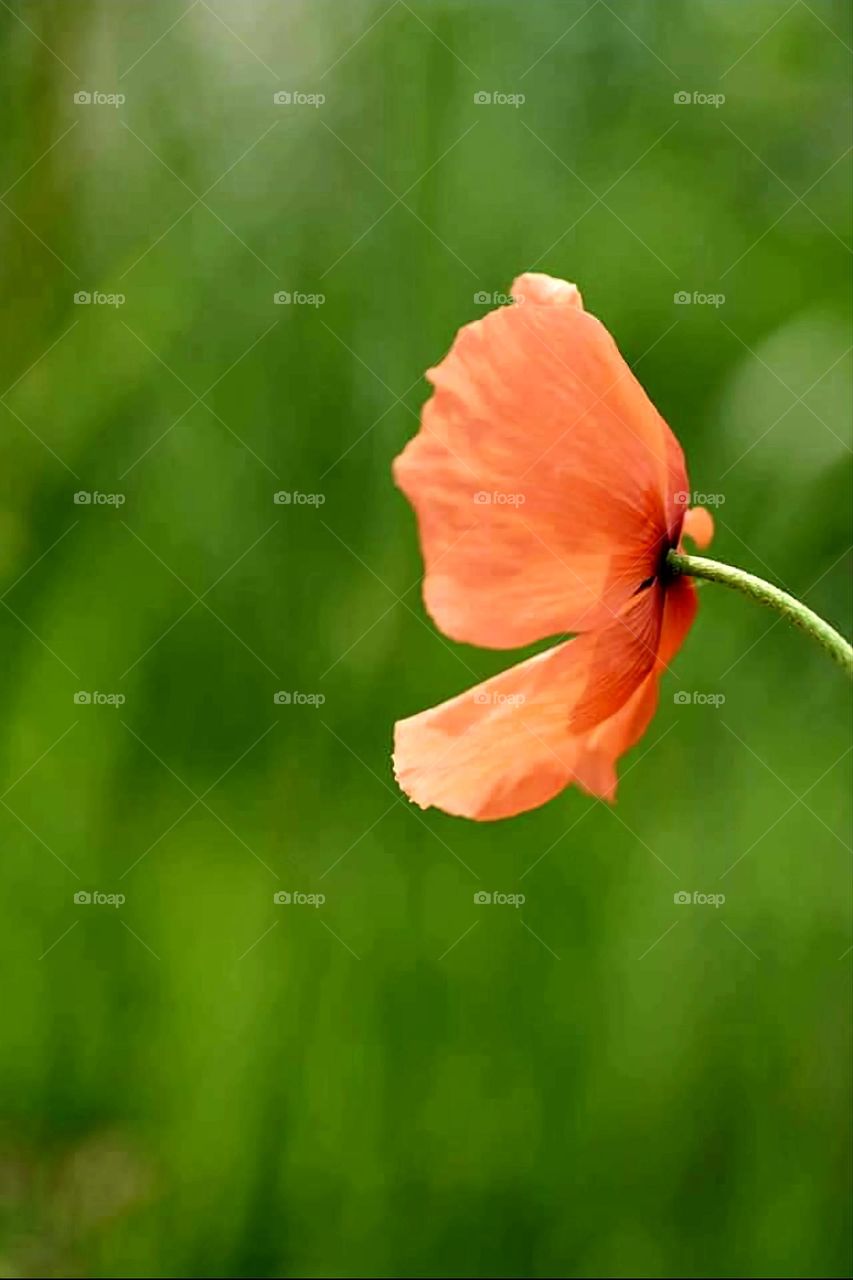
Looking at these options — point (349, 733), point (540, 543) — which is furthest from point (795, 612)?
point (349, 733)

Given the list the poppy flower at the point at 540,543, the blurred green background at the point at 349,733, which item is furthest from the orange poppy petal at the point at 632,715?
the blurred green background at the point at 349,733

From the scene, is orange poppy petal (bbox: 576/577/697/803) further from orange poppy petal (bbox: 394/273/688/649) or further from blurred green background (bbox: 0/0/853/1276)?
blurred green background (bbox: 0/0/853/1276)

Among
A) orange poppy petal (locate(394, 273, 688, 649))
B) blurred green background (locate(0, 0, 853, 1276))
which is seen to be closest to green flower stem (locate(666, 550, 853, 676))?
orange poppy petal (locate(394, 273, 688, 649))

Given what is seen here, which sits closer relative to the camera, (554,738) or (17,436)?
(554,738)

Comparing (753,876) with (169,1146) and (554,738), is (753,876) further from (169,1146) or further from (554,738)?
(554,738)

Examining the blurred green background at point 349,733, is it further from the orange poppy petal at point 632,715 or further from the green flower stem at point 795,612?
the green flower stem at point 795,612

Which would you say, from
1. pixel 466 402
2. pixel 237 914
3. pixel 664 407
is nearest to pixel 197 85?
pixel 664 407

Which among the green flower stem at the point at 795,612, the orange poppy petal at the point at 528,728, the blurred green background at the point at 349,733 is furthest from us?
the blurred green background at the point at 349,733
